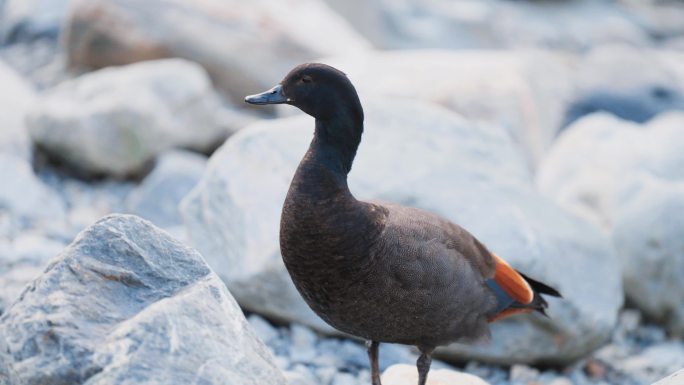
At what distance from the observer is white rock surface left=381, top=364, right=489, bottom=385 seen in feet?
15.1

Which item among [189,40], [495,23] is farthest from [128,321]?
[495,23]

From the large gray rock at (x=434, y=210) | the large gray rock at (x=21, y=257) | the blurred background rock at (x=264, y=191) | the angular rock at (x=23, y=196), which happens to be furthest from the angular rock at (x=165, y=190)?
the large gray rock at (x=434, y=210)

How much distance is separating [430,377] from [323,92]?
1586mm

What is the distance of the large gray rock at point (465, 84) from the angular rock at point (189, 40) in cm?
67

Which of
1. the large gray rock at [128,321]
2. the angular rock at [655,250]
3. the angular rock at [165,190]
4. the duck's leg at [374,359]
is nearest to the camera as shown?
the large gray rock at [128,321]

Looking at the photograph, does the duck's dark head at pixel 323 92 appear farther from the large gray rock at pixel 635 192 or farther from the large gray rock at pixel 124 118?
the large gray rock at pixel 124 118

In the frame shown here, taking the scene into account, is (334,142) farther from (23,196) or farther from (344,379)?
(23,196)

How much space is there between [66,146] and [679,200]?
15.9 feet

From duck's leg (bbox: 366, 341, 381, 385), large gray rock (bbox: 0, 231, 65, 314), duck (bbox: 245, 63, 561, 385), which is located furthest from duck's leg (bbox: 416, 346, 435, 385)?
large gray rock (bbox: 0, 231, 65, 314)

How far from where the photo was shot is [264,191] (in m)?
5.84

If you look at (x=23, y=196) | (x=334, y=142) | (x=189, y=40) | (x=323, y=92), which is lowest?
(x=23, y=196)

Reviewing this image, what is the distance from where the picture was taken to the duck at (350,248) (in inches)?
155

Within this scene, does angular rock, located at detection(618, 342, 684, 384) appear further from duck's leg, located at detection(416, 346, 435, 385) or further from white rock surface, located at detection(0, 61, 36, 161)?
white rock surface, located at detection(0, 61, 36, 161)

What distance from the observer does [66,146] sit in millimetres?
7945
